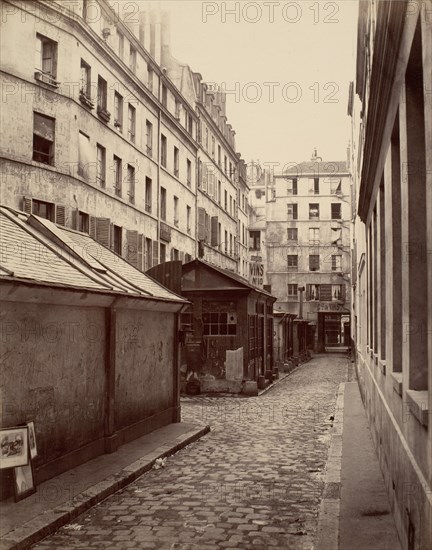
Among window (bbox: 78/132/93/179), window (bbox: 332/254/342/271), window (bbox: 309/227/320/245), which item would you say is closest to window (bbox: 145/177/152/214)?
window (bbox: 78/132/93/179)

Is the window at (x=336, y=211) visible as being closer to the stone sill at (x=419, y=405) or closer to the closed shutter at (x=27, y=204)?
the closed shutter at (x=27, y=204)

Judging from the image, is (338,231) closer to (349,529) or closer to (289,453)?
(289,453)

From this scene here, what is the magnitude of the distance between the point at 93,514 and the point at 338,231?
61.2m

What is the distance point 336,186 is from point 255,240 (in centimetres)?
983

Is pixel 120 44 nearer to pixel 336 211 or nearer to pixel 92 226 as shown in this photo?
pixel 92 226

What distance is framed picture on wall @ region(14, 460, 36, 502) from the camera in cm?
743

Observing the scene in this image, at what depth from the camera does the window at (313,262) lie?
2608 inches

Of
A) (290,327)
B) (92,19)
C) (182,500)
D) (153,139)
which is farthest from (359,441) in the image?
(290,327)

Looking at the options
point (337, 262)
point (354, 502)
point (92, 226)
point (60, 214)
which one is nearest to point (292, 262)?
point (337, 262)

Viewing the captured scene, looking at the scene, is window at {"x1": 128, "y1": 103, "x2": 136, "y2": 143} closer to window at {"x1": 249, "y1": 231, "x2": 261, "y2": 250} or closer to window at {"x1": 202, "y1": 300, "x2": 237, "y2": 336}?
window at {"x1": 202, "y1": 300, "x2": 237, "y2": 336}

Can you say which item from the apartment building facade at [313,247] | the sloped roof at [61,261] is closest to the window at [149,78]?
the sloped roof at [61,261]

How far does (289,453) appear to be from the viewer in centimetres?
1155

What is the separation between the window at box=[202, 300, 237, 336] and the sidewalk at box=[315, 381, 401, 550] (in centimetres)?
1049

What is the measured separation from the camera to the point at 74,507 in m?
7.42
